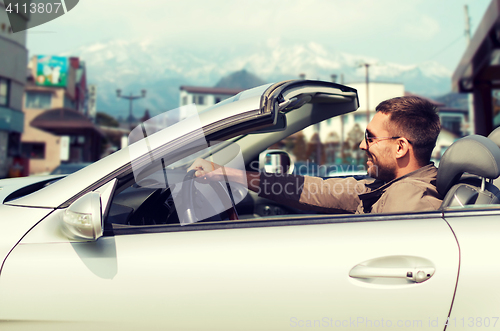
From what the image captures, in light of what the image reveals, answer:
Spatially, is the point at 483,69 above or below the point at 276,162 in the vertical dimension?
above

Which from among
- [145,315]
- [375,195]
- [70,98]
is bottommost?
[145,315]

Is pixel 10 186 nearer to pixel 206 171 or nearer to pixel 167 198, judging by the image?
pixel 167 198

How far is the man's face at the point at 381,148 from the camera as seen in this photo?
1.96 metres

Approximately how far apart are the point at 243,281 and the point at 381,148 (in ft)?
3.45

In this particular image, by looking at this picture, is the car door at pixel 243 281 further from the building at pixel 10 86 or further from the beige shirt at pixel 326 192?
the building at pixel 10 86

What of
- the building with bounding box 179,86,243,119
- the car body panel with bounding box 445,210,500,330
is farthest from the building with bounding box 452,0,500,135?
the building with bounding box 179,86,243,119

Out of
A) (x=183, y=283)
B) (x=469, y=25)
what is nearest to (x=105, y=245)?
(x=183, y=283)

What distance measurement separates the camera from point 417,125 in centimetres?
193

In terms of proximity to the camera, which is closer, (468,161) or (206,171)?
(468,161)

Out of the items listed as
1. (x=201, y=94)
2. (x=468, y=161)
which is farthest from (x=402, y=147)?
(x=201, y=94)

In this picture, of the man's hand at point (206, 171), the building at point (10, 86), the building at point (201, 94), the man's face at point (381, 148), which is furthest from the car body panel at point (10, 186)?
the building at point (201, 94)

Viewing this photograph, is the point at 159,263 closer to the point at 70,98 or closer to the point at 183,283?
the point at 183,283

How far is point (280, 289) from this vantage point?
1293 mm

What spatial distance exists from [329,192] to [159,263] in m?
1.19
